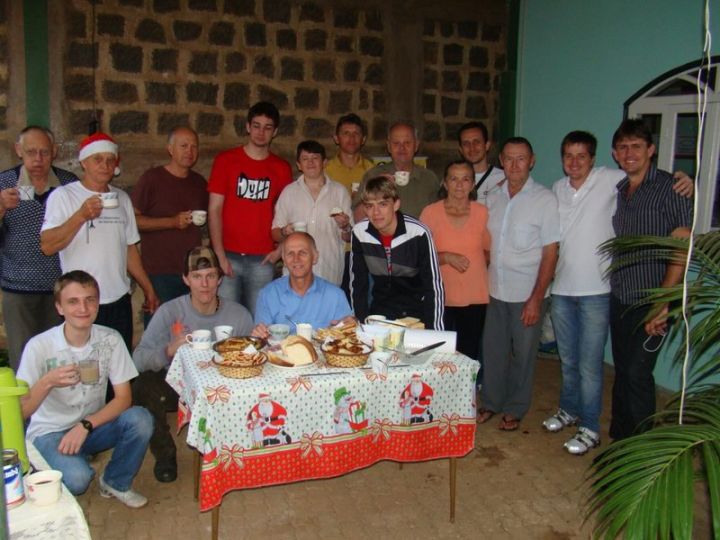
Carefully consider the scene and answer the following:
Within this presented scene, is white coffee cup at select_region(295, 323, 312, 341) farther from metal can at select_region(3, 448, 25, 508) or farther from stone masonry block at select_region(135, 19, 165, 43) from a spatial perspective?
stone masonry block at select_region(135, 19, 165, 43)

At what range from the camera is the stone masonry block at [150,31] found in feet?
18.1

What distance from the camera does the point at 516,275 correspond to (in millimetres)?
4270

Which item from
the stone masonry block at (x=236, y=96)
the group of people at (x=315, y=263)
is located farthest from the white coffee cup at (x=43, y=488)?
the stone masonry block at (x=236, y=96)

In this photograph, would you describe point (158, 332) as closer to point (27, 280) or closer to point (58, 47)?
point (27, 280)

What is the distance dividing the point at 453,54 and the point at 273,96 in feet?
6.16

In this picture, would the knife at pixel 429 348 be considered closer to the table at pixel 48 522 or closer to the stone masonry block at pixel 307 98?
the table at pixel 48 522

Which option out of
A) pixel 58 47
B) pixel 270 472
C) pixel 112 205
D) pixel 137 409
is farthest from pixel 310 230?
Answer: pixel 58 47

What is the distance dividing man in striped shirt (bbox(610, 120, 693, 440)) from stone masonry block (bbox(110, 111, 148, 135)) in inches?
149

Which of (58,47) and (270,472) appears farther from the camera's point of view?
(58,47)

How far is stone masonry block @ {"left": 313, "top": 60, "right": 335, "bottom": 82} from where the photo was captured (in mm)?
6109

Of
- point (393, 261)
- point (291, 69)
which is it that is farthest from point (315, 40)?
point (393, 261)

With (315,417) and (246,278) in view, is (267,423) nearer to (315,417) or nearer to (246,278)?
(315,417)

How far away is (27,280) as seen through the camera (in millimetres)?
4117

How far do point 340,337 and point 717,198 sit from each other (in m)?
3.16
